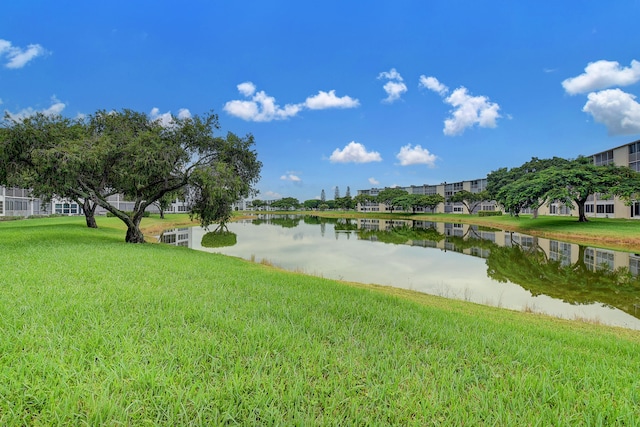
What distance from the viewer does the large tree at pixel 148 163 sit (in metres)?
15.1

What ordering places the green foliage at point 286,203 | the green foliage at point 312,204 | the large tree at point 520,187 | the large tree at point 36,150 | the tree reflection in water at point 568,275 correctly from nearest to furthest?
1. the tree reflection in water at point 568,275
2. the large tree at point 36,150
3. the large tree at point 520,187
4. the green foliage at point 286,203
5. the green foliage at point 312,204

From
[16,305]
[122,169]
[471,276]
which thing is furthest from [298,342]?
[122,169]

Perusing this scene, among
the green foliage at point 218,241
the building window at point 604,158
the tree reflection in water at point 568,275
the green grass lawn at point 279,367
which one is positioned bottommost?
the tree reflection in water at point 568,275

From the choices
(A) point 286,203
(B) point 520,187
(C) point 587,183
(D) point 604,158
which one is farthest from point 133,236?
(A) point 286,203

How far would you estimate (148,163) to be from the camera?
1603cm

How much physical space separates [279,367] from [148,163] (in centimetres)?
1589

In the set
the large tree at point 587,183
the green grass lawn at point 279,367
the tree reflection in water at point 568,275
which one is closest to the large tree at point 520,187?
the large tree at point 587,183

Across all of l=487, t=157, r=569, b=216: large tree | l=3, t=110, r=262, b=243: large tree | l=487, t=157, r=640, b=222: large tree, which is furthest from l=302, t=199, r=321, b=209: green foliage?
l=3, t=110, r=262, b=243: large tree

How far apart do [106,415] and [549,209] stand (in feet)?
282

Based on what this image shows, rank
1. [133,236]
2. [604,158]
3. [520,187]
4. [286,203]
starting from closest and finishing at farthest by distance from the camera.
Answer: [133,236]
[520,187]
[604,158]
[286,203]

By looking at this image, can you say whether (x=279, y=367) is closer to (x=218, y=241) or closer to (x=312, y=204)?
(x=218, y=241)

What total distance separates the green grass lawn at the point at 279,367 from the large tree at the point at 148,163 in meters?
11.2

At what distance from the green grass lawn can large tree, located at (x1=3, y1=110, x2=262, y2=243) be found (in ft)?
36.9

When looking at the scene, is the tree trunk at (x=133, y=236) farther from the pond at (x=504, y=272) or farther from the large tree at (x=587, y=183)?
the large tree at (x=587, y=183)
